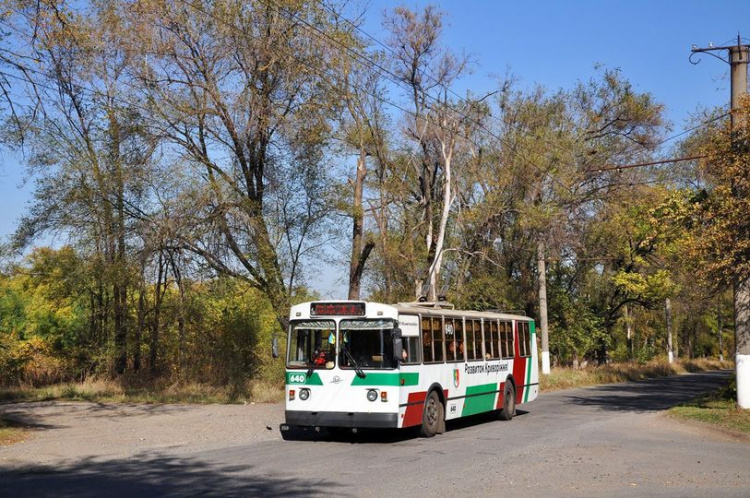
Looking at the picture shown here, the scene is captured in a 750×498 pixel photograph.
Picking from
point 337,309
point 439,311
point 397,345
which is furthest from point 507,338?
point 397,345

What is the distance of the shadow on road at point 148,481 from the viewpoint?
1018 cm

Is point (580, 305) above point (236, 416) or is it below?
above

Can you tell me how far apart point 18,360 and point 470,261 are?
2240cm

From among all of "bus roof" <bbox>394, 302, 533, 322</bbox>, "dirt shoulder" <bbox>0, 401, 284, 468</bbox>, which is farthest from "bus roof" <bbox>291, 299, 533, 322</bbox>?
"dirt shoulder" <bbox>0, 401, 284, 468</bbox>

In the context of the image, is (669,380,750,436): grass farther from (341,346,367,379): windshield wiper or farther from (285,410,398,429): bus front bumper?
(341,346,367,379): windshield wiper

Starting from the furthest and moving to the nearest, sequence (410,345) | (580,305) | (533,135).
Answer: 1. (580,305)
2. (533,135)
3. (410,345)

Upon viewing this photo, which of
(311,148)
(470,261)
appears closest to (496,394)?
(311,148)

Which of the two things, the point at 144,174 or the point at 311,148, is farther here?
the point at 311,148

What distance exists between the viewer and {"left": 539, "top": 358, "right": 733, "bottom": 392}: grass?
37.1 metres

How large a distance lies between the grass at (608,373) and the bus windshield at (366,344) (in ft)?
67.7

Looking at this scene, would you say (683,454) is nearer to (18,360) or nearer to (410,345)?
(410,345)

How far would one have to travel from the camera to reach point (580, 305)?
5125cm

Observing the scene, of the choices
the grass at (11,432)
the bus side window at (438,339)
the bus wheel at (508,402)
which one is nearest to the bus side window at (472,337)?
the bus side window at (438,339)

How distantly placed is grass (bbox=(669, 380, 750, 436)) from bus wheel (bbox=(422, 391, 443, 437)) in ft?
20.5
